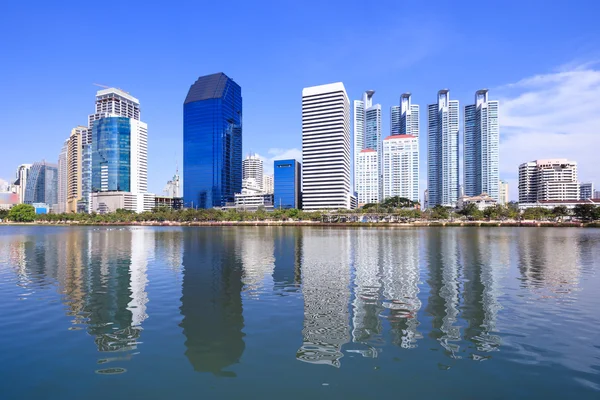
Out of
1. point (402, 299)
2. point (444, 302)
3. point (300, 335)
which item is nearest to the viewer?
point (300, 335)

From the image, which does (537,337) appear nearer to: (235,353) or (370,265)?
(235,353)

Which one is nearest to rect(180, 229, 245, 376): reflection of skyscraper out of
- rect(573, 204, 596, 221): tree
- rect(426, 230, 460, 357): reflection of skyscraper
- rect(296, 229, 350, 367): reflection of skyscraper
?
rect(296, 229, 350, 367): reflection of skyscraper

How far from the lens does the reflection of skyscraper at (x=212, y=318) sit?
13508 millimetres

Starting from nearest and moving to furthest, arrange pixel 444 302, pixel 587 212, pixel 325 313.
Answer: pixel 325 313
pixel 444 302
pixel 587 212

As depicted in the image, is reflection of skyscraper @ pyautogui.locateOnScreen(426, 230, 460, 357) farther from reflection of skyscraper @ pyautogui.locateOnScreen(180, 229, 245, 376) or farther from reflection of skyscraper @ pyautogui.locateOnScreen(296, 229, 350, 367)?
reflection of skyscraper @ pyautogui.locateOnScreen(180, 229, 245, 376)

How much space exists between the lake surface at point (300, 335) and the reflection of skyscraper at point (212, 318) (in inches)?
3.4

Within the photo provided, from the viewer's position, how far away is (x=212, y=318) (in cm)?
1845

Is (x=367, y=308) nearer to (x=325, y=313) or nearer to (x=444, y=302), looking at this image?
(x=325, y=313)

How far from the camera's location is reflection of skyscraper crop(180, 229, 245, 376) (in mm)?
13508

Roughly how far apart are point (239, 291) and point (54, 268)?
74.1ft

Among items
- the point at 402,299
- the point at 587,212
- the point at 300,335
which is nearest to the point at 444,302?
the point at 402,299

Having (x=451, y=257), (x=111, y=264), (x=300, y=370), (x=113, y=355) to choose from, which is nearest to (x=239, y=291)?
(x=113, y=355)

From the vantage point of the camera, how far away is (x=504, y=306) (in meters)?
20.6

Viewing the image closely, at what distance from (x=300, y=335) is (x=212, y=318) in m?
5.36
